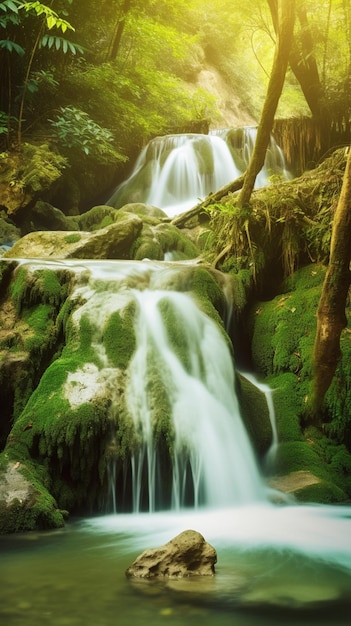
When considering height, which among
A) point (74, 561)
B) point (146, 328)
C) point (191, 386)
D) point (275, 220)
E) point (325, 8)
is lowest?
point (74, 561)

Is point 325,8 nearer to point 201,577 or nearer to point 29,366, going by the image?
point 29,366

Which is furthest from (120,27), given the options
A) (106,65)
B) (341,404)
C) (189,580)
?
(189,580)

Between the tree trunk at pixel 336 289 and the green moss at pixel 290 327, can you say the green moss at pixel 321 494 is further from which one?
the green moss at pixel 290 327

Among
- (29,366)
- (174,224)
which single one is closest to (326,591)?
(29,366)

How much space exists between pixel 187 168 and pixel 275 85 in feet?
24.9

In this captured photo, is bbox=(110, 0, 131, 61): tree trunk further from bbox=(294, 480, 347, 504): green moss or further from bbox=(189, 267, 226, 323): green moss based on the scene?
bbox=(294, 480, 347, 504): green moss

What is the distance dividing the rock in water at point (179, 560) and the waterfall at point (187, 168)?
10.6 meters

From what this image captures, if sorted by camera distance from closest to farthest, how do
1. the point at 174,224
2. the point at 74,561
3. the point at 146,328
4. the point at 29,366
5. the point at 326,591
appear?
1. the point at 326,591
2. the point at 74,561
3. the point at 29,366
4. the point at 146,328
5. the point at 174,224

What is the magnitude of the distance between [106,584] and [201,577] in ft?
1.67

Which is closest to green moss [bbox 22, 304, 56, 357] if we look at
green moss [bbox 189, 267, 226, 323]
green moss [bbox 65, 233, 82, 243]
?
green moss [bbox 189, 267, 226, 323]

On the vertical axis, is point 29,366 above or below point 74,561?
above

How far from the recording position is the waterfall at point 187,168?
13.7 meters

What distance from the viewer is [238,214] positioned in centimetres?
757

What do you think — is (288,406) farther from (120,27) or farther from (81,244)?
(120,27)
